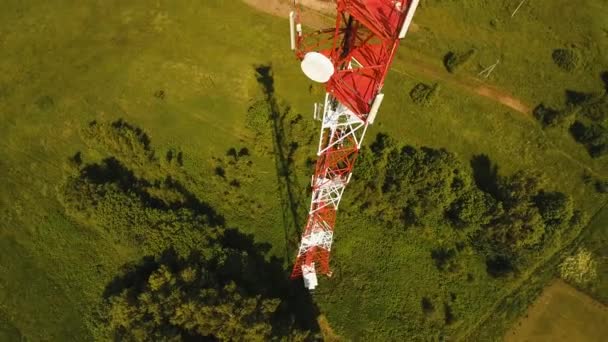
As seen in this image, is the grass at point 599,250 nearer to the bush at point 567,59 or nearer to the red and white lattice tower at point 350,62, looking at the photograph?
the bush at point 567,59

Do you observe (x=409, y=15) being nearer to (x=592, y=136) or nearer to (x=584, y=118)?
(x=592, y=136)

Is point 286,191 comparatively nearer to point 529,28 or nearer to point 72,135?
point 72,135

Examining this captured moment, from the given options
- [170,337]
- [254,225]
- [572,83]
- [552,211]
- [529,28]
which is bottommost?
[170,337]

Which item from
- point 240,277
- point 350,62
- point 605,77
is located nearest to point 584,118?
point 605,77

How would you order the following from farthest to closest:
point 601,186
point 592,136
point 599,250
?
point 592,136, point 601,186, point 599,250

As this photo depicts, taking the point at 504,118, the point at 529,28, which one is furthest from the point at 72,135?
the point at 529,28

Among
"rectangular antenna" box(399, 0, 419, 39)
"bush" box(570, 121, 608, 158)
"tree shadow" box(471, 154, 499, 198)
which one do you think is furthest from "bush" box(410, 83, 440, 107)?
"rectangular antenna" box(399, 0, 419, 39)

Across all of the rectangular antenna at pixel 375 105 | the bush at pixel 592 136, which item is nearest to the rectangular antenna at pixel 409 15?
the rectangular antenna at pixel 375 105
